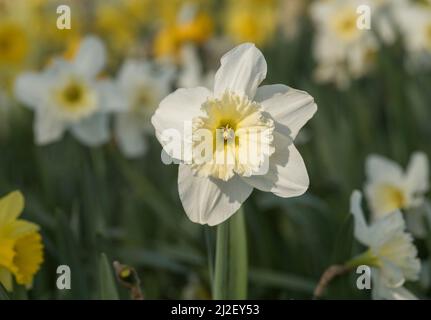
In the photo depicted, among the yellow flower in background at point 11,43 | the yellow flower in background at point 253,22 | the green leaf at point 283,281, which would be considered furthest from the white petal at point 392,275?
the yellow flower in background at point 253,22

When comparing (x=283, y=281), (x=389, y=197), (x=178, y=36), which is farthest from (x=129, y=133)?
(x=178, y=36)

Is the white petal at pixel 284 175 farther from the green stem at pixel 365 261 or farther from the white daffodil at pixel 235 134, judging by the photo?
the green stem at pixel 365 261

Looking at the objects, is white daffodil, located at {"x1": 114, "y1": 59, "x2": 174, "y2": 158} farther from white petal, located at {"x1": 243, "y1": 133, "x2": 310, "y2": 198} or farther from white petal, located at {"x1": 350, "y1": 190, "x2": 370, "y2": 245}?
white petal, located at {"x1": 243, "y1": 133, "x2": 310, "y2": 198}

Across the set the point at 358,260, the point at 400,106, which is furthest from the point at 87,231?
the point at 400,106

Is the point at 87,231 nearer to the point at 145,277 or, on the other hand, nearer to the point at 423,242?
the point at 145,277

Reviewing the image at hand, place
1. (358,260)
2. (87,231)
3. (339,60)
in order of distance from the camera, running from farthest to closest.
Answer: (339,60), (87,231), (358,260)

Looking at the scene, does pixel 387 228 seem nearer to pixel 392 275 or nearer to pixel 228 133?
pixel 392 275
